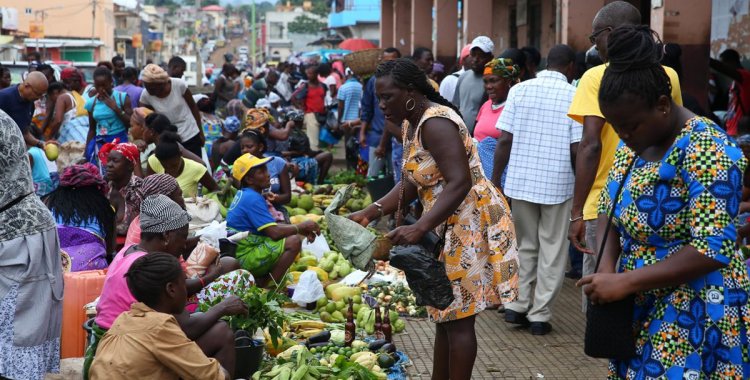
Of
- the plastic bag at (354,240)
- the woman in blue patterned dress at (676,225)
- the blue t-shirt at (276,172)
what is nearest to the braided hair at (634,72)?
the woman in blue patterned dress at (676,225)

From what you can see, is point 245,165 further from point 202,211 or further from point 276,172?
point 276,172

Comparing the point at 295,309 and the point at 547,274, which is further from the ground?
the point at 547,274

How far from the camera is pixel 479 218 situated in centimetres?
481

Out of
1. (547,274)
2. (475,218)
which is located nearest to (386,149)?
(547,274)

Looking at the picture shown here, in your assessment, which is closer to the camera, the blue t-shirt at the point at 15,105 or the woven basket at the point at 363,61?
the blue t-shirt at the point at 15,105

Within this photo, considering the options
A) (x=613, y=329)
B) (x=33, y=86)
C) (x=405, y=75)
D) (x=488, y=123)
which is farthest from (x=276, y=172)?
(x=613, y=329)

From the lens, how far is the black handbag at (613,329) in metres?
3.28

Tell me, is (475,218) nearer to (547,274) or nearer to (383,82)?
(383,82)

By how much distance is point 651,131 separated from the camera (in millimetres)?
3168

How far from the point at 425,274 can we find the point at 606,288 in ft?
4.90

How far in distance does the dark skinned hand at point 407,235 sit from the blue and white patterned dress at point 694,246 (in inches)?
54.5

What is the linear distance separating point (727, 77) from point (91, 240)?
341 inches

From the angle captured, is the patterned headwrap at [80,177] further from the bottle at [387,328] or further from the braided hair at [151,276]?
the braided hair at [151,276]

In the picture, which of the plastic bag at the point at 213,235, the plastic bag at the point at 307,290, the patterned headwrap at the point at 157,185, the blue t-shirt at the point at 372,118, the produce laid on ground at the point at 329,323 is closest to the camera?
the produce laid on ground at the point at 329,323
